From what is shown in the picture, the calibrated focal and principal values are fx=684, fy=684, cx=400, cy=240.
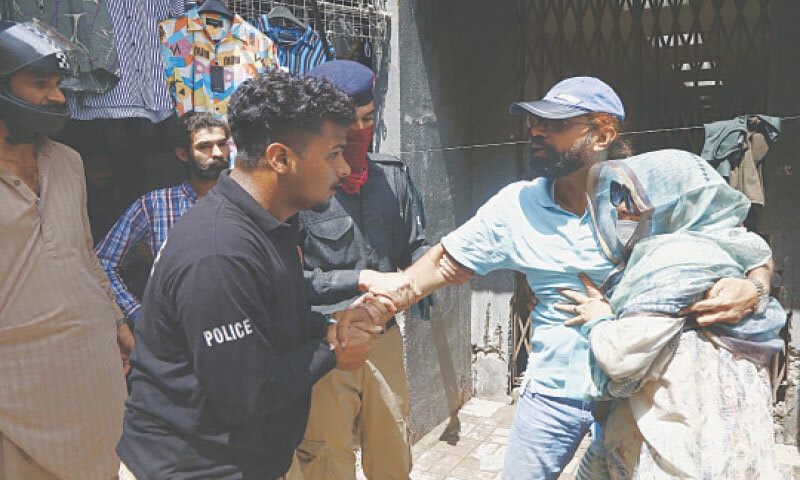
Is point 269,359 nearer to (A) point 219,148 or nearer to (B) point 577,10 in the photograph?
(A) point 219,148

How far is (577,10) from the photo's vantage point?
5.17m

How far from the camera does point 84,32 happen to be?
128 inches

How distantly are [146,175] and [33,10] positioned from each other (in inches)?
70.1

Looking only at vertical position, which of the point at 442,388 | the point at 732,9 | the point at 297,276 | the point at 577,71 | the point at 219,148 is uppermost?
the point at 732,9

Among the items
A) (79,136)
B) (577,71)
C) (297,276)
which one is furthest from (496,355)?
(297,276)

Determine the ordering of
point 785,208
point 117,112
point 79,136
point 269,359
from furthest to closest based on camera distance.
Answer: point 785,208
point 79,136
point 117,112
point 269,359

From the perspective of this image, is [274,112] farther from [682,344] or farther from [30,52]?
[30,52]

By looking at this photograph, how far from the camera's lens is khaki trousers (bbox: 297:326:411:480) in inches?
115

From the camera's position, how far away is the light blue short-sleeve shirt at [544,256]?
2.59 metres

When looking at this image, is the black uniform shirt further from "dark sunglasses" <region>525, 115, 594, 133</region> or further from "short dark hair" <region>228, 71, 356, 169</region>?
"dark sunglasses" <region>525, 115, 594, 133</region>

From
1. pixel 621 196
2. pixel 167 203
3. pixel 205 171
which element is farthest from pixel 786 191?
pixel 167 203

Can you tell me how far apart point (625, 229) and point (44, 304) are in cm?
224

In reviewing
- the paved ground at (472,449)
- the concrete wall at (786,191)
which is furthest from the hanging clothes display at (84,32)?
the concrete wall at (786,191)

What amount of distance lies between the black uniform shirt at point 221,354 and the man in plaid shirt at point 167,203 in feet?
5.60
